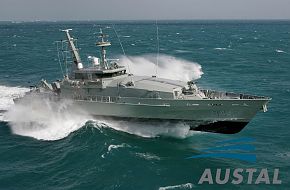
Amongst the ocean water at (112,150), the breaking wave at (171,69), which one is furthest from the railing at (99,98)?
the breaking wave at (171,69)

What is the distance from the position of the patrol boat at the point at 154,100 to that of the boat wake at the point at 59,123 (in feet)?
2.12

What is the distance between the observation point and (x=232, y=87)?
153ft

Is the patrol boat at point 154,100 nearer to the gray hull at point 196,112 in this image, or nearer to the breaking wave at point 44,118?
the gray hull at point 196,112

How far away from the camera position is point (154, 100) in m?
28.9

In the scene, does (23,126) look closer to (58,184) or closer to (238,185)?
(58,184)

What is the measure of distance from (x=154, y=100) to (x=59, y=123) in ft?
32.4

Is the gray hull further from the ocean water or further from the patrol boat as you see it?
the ocean water

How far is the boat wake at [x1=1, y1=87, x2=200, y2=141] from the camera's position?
30.1 metres

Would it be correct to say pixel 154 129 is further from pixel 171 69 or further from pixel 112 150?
pixel 171 69

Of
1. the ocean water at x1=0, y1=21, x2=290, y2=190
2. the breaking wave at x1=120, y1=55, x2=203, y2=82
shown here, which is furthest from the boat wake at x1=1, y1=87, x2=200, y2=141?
the breaking wave at x1=120, y1=55, x2=203, y2=82

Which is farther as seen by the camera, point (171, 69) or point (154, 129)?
point (171, 69)

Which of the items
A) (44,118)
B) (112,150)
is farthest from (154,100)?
(44,118)

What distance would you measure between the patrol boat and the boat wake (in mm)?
646

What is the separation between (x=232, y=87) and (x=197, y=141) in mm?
18610
